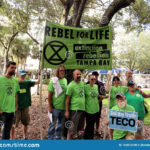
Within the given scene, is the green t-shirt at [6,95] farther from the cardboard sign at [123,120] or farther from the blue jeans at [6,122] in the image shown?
the cardboard sign at [123,120]

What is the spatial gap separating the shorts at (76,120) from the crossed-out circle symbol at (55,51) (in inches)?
50.8

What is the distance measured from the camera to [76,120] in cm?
374

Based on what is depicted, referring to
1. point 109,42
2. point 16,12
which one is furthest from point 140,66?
point 109,42

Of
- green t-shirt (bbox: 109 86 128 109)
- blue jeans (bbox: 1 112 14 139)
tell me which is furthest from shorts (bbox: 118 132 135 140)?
blue jeans (bbox: 1 112 14 139)

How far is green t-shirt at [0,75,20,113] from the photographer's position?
3.39 m

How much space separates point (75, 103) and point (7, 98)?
58.4 inches

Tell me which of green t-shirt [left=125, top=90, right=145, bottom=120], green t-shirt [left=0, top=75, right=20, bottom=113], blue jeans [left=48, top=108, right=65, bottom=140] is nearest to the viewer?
green t-shirt [left=0, top=75, right=20, bottom=113]

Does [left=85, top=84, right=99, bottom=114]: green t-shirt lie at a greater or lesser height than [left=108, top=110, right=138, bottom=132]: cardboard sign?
greater

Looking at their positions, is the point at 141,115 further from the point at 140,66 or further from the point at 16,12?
the point at 140,66

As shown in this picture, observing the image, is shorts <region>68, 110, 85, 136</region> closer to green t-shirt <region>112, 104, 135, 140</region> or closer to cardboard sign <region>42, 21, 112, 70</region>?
green t-shirt <region>112, 104, 135, 140</region>

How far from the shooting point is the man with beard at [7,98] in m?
3.39

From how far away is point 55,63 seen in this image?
4.00 meters

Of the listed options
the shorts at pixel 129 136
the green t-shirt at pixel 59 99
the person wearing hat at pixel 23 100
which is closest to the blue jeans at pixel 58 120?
the green t-shirt at pixel 59 99

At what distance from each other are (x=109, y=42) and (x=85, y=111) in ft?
6.04
